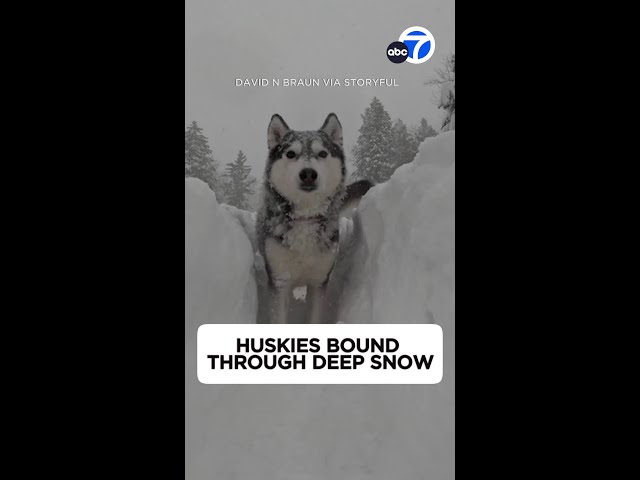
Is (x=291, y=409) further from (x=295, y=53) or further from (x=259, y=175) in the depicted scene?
(x=295, y=53)

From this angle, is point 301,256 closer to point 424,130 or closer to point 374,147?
point 374,147

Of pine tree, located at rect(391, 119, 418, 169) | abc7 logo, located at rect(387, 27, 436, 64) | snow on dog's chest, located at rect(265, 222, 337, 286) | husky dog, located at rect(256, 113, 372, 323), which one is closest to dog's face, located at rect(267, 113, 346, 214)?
husky dog, located at rect(256, 113, 372, 323)

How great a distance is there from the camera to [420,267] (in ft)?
10.6

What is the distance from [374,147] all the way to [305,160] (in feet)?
1.70

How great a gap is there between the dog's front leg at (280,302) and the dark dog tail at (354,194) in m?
0.78

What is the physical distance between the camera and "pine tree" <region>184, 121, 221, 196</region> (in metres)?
3.21

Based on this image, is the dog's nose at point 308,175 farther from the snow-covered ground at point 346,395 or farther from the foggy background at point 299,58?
the snow-covered ground at point 346,395

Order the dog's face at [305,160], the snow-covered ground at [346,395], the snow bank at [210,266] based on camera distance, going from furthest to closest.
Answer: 1. the dog's face at [305,160]
2. the snow bank at [210,266]
3. the snow-covered ground at [346,395]

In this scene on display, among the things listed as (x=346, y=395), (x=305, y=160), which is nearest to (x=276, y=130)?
(x=305, y=160)

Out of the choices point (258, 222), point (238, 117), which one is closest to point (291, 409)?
point (258, 222)

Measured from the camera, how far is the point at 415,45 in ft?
10.5

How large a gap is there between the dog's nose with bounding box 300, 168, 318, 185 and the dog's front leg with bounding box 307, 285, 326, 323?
0.85 meters

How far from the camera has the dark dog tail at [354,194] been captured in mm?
3463

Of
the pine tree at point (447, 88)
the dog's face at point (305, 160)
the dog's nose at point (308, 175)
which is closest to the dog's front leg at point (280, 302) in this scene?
the dog's face at point (305, 160)
